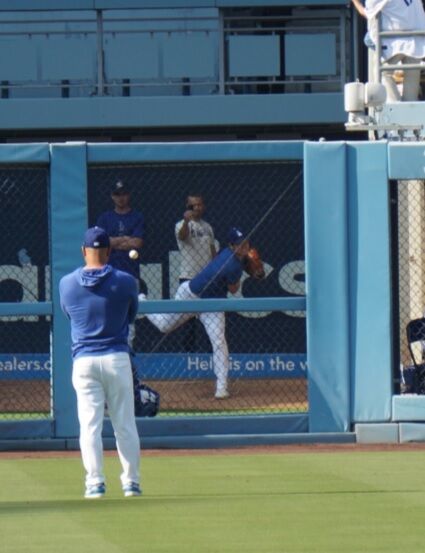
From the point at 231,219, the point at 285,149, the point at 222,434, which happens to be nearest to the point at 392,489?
the point at 222,434

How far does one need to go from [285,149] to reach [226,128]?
13005 mm

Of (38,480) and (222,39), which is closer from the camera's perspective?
(38,480)

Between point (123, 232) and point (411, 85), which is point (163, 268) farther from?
point (411, 85)

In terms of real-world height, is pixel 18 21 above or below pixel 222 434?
above

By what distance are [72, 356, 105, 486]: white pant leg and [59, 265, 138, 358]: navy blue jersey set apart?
0.10 meters

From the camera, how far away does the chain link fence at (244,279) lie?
47.6 feet

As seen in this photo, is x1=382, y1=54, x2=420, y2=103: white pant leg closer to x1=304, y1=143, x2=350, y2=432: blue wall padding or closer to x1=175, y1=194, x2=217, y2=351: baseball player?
x1=175, y1=194, x2=217, y2=351: baseball player

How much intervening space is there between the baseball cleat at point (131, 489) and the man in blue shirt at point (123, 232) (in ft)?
13.8

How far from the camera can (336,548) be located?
8000mm

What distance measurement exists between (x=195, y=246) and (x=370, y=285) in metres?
1.99

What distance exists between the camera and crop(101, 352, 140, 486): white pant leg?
9.99 metres

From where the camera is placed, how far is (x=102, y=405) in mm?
10031

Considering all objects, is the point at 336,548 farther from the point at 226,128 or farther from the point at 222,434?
the point at 226,128

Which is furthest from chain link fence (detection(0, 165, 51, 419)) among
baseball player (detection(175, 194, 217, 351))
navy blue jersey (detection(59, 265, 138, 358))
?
navy blue jersey (detection(59, 265, 138, 358))
